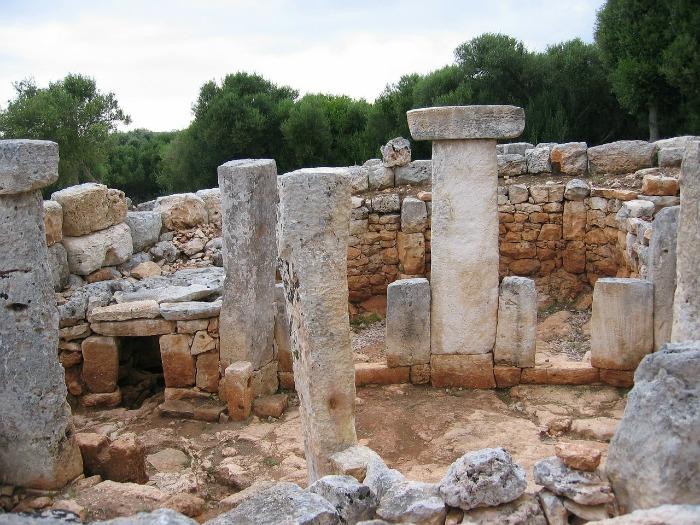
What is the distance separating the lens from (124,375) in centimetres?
708

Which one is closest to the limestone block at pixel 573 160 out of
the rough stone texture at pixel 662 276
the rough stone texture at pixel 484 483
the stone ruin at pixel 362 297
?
the stone ruin at pixel 362 297

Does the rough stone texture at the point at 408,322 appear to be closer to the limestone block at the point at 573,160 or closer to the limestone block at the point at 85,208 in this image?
the limestone block at the point at 85,208

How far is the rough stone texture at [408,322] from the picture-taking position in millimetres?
6332

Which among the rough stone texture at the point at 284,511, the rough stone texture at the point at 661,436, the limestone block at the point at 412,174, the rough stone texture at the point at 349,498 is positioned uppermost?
the limestone block at the point at 412,174

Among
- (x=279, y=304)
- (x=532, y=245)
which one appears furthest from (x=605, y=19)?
(x=279, y=304)

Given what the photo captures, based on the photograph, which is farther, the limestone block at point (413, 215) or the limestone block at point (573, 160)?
the limestone block at point (573, 160)

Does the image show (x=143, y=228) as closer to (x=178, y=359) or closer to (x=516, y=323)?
(x=178, y=359)

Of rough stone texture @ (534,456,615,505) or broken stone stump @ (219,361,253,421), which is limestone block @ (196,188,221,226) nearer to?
broken stone stump @ (219,361,253,421)

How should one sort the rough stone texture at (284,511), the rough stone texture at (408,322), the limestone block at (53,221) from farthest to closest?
the limestone block at (53,221) → the rough stone texture at (408,322) → the rough stone texture at (284,511)

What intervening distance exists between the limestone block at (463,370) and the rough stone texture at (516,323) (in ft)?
0.44

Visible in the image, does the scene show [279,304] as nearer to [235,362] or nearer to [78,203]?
[235,362]

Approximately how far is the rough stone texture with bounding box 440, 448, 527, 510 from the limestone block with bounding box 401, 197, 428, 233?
616cm

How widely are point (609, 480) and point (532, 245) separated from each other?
6665 mm

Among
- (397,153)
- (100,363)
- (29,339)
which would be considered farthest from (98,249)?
(397,153)
